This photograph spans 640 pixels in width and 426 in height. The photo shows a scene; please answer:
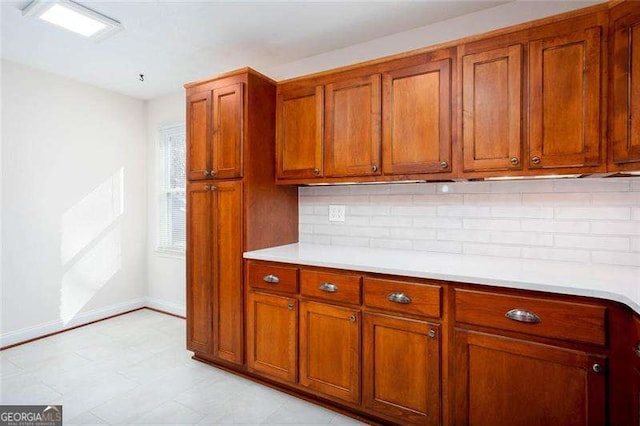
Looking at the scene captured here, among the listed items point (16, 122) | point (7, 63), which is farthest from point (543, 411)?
point (7, 63)

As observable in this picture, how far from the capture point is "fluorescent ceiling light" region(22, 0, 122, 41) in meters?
2.14

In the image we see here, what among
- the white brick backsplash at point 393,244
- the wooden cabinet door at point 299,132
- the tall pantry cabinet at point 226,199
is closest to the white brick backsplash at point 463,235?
the white brick backsplash at point 393,244

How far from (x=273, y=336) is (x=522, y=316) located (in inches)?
60.4

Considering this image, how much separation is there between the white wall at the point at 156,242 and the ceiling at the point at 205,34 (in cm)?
62

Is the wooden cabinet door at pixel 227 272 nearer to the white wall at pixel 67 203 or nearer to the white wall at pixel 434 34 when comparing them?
the white wall at pixel 434 34

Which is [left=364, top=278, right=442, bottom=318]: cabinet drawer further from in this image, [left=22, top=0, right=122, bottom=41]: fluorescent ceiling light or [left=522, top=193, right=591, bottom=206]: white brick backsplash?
[left=22, top=0, right=122, bottom=41]: fluorescent ceiling light

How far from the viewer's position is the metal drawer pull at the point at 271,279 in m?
2.27

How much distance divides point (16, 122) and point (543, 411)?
451cm

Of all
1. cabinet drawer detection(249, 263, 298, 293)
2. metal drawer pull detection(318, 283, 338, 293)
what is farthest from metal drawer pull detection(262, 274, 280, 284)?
metal drawer pull detection(318, 283, 338, 293)

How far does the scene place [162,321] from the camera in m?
3.72

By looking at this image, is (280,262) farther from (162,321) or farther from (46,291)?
(46,291)

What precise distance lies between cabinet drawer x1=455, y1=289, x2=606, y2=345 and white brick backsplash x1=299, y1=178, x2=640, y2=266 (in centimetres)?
67

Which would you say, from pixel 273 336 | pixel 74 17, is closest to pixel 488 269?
pixel 273 336

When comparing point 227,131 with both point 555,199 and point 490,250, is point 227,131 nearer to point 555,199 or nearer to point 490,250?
point 490,250
